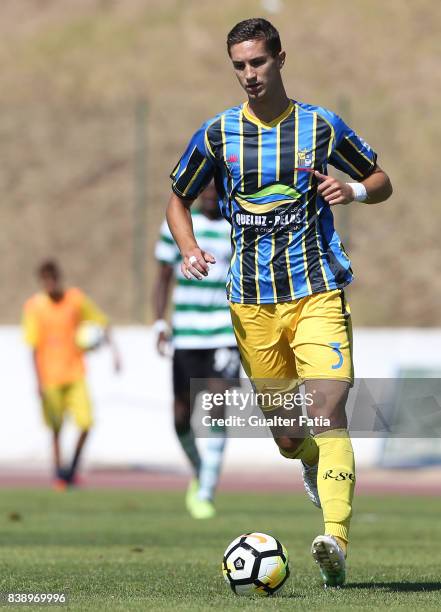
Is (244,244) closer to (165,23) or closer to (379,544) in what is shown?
(379,544)

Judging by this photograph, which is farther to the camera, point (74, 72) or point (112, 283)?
point (74, 72)

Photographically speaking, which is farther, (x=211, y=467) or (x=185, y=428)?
(x=185, y=428)

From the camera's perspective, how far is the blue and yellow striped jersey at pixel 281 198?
Result: 21.0 ft

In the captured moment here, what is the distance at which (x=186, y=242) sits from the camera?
21.5 ft

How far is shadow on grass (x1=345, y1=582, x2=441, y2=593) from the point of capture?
20.2ft

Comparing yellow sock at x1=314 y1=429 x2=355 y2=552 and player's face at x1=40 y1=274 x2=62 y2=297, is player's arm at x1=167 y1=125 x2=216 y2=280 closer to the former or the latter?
yellow sock at x1=314 y1=429 x2=355 y2=552

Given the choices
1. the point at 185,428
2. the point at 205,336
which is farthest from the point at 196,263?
the point at 185,428

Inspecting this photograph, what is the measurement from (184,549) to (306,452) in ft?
5.95

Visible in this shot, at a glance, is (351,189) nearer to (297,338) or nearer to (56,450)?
(297,338)

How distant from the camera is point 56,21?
38031mm

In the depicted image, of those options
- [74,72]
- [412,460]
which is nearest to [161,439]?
[412,460]

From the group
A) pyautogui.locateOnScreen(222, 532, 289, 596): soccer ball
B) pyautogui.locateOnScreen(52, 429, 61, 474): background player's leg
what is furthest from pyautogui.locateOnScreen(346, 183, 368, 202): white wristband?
pyautogui.locateOnScreen(52, 429, 61, 474): background player's leg

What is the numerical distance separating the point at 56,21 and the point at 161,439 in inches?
874

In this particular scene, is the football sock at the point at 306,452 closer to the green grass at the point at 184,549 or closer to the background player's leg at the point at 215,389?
the green grass at the point at 184,549
